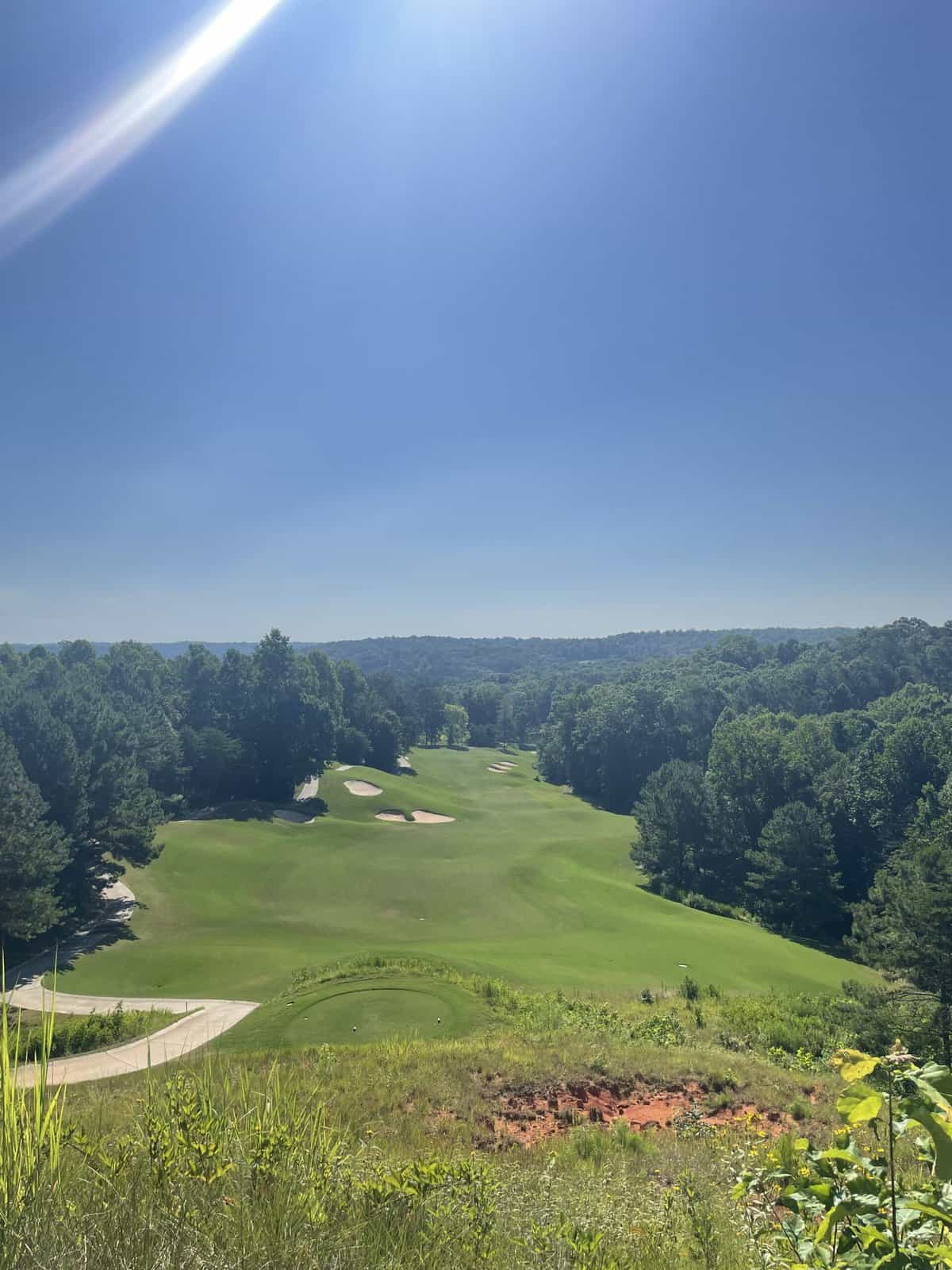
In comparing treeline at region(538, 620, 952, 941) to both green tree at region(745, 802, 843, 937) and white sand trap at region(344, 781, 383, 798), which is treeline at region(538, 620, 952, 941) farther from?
white sand trap at region(344, 781, 383, 798)

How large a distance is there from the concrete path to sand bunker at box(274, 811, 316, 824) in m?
15.6

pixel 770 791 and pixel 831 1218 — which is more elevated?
pixel 831 1218

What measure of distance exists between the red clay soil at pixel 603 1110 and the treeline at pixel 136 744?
775 inches

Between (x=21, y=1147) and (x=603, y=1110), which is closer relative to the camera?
(x=21, y=1147)

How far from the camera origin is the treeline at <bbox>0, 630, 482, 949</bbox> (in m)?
24.5

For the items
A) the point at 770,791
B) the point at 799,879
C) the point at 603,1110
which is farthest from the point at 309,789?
the point at 603,1110

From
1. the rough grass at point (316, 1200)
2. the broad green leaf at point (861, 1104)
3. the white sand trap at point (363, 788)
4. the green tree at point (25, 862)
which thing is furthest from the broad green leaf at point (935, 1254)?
the white sand trap at point (363, 788)

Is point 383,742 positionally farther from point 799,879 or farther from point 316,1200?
point 316,1200

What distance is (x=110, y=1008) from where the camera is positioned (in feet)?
62.9

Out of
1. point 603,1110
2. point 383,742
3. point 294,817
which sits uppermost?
point 603,1110

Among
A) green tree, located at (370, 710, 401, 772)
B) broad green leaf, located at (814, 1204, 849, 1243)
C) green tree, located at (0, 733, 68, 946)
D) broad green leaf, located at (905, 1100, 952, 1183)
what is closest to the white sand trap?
green tree, located at (370, 710, 401, 772)

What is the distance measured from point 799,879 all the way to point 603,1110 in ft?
110

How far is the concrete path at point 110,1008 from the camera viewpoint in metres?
13.4

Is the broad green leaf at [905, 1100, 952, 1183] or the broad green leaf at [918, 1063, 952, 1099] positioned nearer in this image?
the broad green leaf at [905, 1100, 952, 1183]
